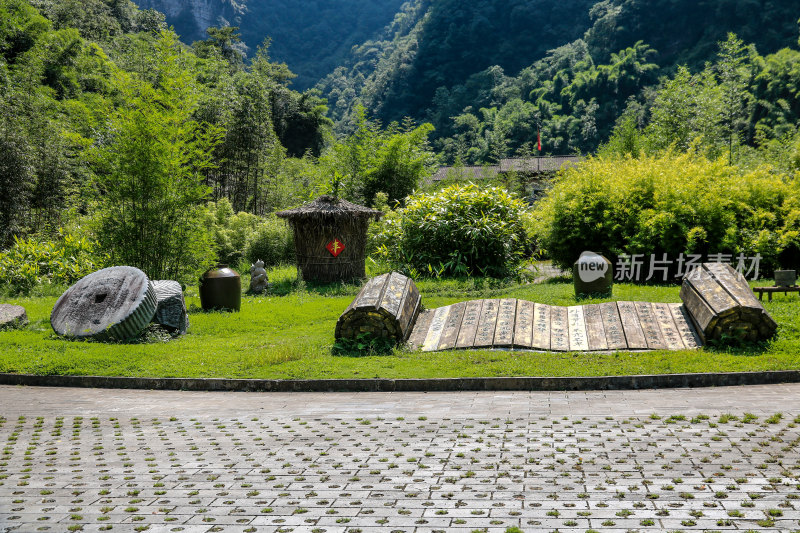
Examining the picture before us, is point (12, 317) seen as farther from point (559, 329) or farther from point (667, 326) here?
point (667, 326)

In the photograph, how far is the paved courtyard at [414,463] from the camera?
143 inches

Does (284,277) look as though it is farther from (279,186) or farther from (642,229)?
(279,186)

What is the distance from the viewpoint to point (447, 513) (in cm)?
368

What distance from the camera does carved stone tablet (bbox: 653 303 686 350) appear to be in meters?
8.44

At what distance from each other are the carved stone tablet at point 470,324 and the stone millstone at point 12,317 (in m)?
7.22

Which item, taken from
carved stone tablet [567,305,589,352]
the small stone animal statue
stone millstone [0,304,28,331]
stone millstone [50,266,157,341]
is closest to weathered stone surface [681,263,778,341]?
carved stone tablet [567,305,589,352]

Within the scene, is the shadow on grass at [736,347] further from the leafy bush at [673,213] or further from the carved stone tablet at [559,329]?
the leafy bush at [673,213]

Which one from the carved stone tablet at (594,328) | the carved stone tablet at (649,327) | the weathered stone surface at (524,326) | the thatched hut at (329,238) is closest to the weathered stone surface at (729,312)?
the carved stone tablet at (649,327)

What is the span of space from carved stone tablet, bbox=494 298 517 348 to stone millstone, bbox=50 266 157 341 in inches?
209

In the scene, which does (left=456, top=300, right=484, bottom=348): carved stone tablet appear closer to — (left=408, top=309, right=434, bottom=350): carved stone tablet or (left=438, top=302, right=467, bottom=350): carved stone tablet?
(left=438, top=302, right=467, bottom=350): carved stone tablet

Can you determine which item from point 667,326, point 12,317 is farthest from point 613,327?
point 12,317

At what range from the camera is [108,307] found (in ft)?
32.4

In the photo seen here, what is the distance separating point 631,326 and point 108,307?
7725 mm

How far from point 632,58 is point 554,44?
76.6 feet
